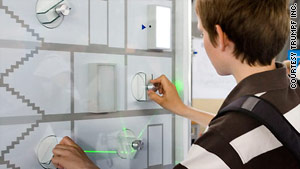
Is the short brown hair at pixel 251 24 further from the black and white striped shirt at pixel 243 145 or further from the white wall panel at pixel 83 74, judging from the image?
the white wall panel at pixel 83 74

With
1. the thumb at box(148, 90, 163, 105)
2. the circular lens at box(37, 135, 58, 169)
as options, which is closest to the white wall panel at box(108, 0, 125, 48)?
the thumb at box(148, 90, 163, 105)

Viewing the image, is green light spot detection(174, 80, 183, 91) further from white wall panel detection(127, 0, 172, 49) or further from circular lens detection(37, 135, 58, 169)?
circular lens detection(37, 135, 58, 169)

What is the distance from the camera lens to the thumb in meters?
0.85

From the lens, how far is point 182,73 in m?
0.90

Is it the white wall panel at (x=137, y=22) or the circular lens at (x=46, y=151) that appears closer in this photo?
the circular lens at (x=46, y=151)

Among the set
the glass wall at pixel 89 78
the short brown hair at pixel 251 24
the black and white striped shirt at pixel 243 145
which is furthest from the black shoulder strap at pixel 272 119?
the glass wall at pixel 89 78

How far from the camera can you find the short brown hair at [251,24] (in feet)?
2.16

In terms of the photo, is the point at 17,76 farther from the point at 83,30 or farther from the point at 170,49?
the point at 170,49

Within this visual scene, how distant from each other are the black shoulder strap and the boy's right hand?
12.2 inches

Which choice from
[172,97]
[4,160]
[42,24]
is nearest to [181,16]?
[172,97]

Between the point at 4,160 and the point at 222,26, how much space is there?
1.56 feet

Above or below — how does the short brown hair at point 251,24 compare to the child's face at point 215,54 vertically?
above

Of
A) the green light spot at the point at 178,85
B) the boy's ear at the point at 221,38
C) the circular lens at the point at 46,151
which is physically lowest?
the circular lens at the point at 46,151

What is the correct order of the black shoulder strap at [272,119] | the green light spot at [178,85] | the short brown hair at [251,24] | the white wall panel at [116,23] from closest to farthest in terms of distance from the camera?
the black shoulder strap at [272,119] < the short brown hair at [251,24] < the white wall panel at [116,23] < the green light spot at [178,85]
